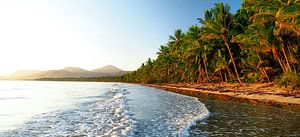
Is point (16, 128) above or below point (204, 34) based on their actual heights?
below

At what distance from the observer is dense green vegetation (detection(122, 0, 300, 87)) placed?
81.1ft

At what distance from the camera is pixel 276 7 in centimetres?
2456

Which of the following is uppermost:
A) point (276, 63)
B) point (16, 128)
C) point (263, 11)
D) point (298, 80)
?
point (263, 11)

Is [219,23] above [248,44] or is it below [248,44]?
above

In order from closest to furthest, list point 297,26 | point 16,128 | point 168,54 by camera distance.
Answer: point 16,128 < point 297,26 < point 168,54

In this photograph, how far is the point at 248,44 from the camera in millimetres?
32344

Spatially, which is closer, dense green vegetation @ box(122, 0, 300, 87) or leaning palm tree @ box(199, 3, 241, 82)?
dense green vegetation @ box(122, 0, 300, 87)

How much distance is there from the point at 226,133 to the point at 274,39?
69.3 feet

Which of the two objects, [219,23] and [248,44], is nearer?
[248,44]

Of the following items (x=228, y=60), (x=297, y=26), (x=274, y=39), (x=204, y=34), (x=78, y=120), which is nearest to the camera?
(x=78, y=120)

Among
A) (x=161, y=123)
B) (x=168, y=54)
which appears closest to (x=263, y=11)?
(x=161, y=123)

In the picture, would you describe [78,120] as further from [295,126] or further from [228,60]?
[228,60]

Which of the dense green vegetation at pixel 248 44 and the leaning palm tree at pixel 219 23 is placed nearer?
the dense green vegetation at pixel 248 44

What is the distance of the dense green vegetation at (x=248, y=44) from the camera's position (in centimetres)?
2472
